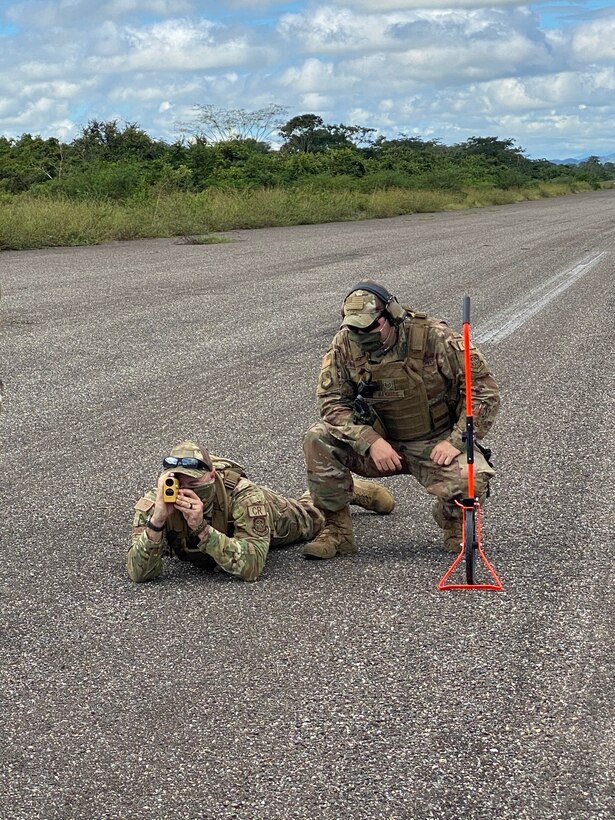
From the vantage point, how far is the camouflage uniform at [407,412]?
494 cm

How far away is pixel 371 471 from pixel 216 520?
2.58ft

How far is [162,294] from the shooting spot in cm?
1331

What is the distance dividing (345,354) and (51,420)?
2998 mm

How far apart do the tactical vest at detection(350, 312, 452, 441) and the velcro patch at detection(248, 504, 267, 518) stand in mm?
677

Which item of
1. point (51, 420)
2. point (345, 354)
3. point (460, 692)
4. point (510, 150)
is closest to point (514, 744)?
point (460, 692)

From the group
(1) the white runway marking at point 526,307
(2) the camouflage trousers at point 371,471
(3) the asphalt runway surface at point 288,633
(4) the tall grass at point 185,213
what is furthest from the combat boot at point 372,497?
(4) the tall grass at point 185,213


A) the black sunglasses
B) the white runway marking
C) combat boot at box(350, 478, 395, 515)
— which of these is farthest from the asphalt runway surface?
the white runway marking

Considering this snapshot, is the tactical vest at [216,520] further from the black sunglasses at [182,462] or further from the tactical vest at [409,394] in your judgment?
the tactical vest at [409,394]

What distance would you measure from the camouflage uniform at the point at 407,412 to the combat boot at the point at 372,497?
9.1 inches

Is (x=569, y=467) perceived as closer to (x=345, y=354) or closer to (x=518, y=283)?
(x=345, y=354)

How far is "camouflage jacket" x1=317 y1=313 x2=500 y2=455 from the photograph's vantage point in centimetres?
493

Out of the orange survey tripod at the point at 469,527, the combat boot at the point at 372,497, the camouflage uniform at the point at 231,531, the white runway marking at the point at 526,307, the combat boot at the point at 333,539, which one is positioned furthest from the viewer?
the white runway marking at the point at 526,307

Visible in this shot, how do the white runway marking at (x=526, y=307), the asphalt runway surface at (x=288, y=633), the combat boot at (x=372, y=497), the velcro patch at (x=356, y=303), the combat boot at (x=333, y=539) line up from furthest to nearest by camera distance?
the white runway marking at (x=526, y=307) < the combat boot at (x=372, y=497) < the combat boot at (x=333, y=539) < the velcro patch at (x=356, y=303) < the asphalt runway surface at (x=288, y=633)

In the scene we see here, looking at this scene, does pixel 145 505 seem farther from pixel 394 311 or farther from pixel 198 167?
pixel 198 167
